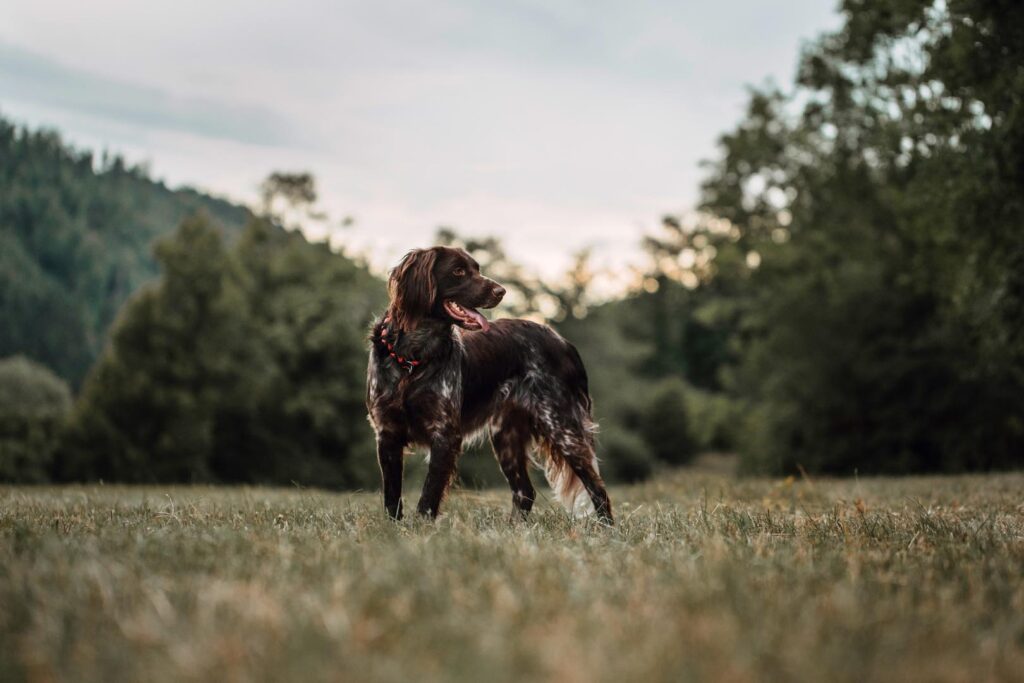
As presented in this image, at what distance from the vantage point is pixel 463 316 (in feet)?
21.3

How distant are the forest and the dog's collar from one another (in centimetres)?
658

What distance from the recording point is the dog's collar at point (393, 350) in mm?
6262

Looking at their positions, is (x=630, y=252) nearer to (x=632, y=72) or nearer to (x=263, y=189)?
(x=263, y=189)

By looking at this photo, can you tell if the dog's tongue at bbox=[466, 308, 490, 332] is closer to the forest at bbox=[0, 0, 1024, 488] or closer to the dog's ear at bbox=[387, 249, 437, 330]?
the dog's ear at bbox=[387, 249, 437, 330]

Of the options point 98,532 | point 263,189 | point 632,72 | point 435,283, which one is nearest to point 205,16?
point 632,72

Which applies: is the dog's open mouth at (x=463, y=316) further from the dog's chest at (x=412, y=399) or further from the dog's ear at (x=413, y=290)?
the dog's chest at (x=412, y=399)

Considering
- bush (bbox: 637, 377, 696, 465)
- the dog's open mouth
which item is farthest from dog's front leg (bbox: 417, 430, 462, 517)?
bush (bbox: 637, 377, 696, 465)

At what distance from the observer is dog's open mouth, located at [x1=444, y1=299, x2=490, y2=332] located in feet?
21.2

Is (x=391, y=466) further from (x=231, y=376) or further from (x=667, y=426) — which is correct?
(x=667, y=426)

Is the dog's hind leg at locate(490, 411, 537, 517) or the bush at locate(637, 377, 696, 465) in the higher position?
the dog's hind leg at locate(490, 411, 537, 517)

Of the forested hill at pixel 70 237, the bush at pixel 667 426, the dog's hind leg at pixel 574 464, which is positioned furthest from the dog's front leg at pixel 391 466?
the forested hill at pixel 70 237

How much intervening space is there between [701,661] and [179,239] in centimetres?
4167

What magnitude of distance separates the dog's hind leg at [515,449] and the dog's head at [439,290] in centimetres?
95

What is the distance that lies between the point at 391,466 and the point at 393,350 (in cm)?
82
